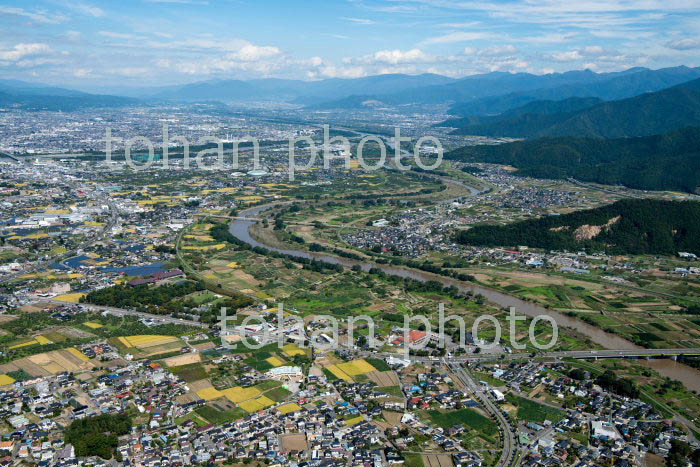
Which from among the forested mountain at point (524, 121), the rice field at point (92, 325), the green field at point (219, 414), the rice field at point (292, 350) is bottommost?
the green field at point (219, 414)

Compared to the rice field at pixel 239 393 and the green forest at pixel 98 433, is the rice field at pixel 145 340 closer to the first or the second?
the rice field at pixel 239 393

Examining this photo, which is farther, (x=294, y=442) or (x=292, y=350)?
(x=292, y=350)

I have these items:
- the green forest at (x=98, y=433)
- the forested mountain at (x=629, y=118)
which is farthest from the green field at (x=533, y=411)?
the forested mountain at (x=629, y=118)

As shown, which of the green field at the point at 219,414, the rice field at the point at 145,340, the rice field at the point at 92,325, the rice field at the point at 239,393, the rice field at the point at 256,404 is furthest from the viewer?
the rice field at the point at 92,325

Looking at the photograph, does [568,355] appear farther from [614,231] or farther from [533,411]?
[614,231]

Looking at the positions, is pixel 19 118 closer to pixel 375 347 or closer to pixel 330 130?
pixel 330 130

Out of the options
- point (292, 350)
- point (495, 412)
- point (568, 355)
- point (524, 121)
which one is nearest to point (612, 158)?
point (524, 121)
